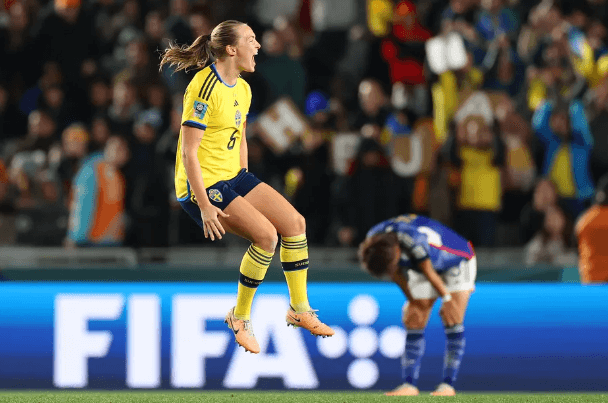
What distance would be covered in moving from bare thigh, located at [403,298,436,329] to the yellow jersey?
3.78m

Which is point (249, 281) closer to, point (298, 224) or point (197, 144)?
point (298, 224)

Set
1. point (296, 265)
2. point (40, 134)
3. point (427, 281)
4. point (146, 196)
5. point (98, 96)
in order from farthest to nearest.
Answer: point (98, 96)
point (40, 134)
point (146, 196)
point (427, 281)
point (296, 265)

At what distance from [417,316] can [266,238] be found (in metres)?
3.79

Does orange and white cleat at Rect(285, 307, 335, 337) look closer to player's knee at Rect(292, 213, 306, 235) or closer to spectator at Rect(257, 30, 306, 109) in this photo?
player's knee at Rect(292, 213, 306, 235)

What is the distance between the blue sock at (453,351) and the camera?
384 inches

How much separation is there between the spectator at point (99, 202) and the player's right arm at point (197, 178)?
555 cm

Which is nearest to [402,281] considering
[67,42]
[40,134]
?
[40,134]

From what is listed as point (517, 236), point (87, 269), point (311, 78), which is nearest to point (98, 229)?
point (87, 269)

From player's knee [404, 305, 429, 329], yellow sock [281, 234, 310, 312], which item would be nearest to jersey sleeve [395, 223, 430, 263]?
player's knee [404, 305, 429, 329]

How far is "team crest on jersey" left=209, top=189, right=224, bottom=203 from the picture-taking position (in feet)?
20.6

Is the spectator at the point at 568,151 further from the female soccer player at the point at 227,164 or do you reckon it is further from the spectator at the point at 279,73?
the female soccer player at the point at 227,164

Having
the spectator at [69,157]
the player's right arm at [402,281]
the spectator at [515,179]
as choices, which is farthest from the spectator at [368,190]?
the spectator at [69,157]

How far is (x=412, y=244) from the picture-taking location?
30.0ft

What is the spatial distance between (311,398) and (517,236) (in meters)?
3.96
